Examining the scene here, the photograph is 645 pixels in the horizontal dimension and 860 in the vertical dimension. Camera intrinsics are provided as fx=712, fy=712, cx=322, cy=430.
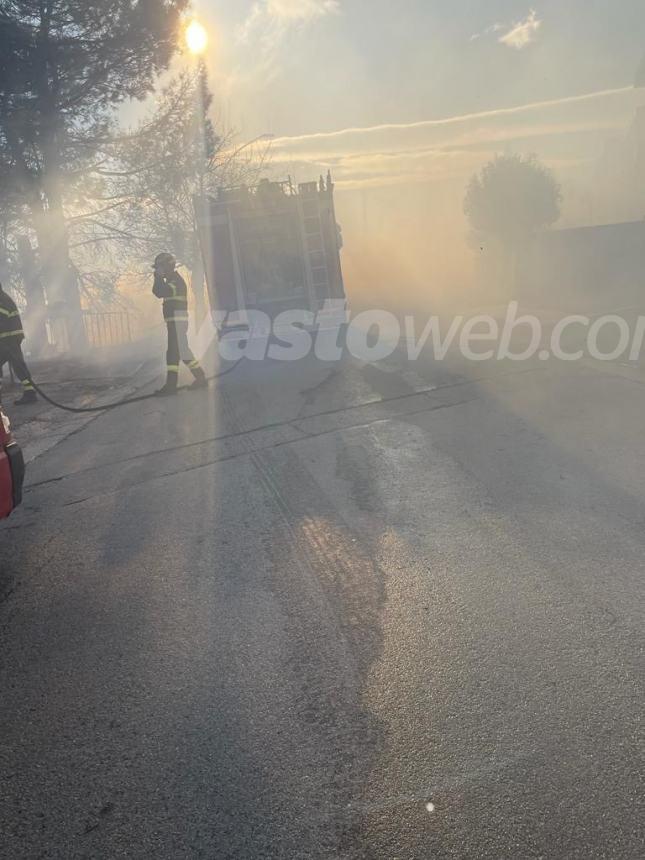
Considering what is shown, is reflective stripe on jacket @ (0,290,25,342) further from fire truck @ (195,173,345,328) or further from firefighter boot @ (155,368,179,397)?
fire truck @ (195,173,345,328)

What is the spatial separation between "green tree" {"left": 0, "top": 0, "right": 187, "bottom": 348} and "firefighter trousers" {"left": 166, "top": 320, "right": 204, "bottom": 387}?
11228 mm

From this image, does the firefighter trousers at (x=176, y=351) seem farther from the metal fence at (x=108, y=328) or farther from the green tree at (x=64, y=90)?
the metal fence at (x=108, y=328)

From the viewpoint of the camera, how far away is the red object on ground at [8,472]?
4291 millimetres

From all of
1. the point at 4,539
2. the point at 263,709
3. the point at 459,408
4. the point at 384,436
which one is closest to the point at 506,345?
the point at 459,408

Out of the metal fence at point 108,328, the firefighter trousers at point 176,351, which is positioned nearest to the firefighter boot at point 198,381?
the firefighter trousers at point 176,351

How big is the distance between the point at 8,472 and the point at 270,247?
38.4ft

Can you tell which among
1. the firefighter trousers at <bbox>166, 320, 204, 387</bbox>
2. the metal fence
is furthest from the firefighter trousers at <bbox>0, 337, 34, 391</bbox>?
the metal fence

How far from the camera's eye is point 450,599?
3.79m

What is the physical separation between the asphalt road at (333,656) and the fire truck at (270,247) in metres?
9.05

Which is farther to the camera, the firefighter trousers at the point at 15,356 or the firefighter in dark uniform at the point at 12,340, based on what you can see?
the firefighter trousers at the point at 15,356

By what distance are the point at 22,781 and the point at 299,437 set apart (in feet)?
16.5

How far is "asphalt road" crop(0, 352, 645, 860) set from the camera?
2396 mm

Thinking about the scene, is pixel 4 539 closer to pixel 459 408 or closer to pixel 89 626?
pixel 89 626

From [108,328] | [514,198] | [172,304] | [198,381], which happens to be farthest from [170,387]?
[514,198]
